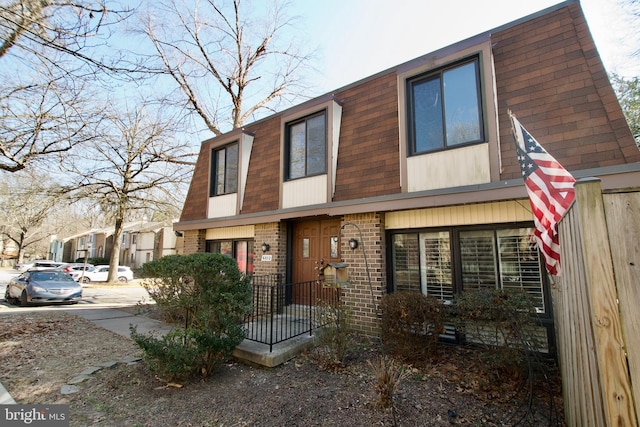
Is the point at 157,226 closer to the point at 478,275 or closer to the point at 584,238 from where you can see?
the point at 478,275

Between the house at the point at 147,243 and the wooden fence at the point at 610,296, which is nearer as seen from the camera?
the wooden fence at the point at 610,296

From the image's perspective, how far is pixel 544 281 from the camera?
468cm

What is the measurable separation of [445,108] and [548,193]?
3396mm

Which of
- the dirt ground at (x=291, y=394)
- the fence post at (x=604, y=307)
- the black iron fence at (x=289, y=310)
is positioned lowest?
the dirt ground at (x=291, y=394)

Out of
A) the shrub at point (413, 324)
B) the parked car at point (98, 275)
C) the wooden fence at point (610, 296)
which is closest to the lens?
the wooden fence at point (610, 296)

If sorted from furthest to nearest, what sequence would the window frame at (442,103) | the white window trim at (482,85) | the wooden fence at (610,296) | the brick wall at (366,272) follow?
the brick wall at (366,272) → the window frame at (442,103) → the white window trim at (482,85) → the wooden fence at (610,296)

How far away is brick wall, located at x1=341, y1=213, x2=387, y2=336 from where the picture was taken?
5.88 metres

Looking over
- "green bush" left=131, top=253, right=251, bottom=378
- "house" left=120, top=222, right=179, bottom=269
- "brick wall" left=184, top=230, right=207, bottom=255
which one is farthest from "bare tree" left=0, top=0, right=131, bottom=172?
"house" left=120, top=222, right=179, bottom=269

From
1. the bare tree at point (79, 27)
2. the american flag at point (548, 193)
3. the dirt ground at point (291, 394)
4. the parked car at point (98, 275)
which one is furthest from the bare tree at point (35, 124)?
the parked car at point (98, 275)

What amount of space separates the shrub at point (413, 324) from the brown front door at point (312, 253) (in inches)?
90.7

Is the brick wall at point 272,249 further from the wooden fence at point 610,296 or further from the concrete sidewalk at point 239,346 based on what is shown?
the wooden fence at point 610,296

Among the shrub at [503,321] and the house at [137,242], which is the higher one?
the house at [137,242]

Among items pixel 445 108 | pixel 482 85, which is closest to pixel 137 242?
pixel 445 108

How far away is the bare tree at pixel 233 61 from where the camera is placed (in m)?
14.5
